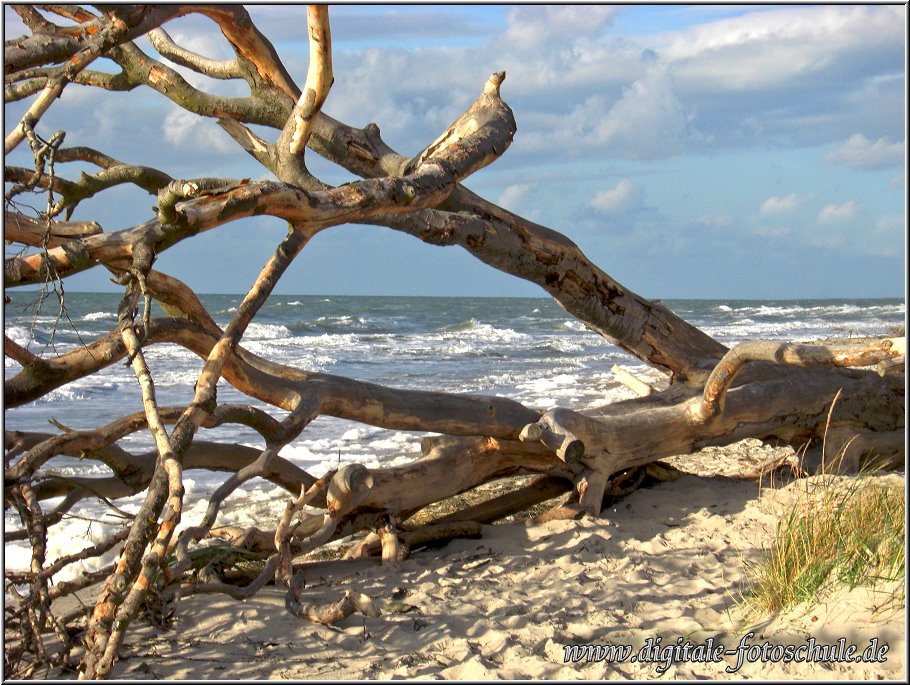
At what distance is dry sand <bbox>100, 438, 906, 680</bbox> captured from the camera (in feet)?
10.6

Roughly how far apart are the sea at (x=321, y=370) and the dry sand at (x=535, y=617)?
33.9 inches

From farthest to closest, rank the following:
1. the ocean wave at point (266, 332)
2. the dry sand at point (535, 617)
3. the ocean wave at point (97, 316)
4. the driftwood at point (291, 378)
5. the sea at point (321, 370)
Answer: the ocean wave at point (97, 316) < the ocean wave at point (266, 332) < the sea at point (321, 370) < the driftwood at point (291, 378) < the dry sand at point (535, 617)

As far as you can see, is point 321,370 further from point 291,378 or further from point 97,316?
point 97,316

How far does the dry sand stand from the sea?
860 mm

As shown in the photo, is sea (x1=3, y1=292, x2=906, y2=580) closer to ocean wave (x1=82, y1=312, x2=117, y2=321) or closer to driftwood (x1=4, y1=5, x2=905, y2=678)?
ocean wave (x1=82, y1=312, x2=117, y2=321)

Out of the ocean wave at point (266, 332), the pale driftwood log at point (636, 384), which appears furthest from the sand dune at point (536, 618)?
the ocean wave at point (266, 332)

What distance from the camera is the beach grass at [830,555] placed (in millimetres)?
3432

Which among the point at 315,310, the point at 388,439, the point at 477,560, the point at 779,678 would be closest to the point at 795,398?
the point at 477,560

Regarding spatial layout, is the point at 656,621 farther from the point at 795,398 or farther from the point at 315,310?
the point at 315,310

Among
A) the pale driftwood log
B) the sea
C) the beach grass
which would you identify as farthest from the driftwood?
the beach grass

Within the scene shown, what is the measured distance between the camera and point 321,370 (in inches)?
671

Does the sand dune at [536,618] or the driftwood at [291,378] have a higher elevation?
the driftwood at [291,378]

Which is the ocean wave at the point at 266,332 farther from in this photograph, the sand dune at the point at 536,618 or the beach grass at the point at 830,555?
the beach grass at the point at 830,555

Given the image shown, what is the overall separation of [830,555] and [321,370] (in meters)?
14.1
